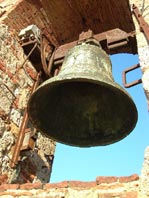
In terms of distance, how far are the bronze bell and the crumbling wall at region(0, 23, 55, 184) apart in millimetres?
763

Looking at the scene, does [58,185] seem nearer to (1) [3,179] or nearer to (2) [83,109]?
(2) [83,109]

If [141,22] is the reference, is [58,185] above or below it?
below

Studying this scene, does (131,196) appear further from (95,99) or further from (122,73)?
(122,73)

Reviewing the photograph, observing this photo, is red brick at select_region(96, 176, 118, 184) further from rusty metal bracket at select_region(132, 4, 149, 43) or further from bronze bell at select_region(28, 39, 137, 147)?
rusty metal bracket at select_region(132, 4, 149, 43)

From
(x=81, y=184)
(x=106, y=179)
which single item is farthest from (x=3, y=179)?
(x=106, y=179)

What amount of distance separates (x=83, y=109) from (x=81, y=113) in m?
0.03

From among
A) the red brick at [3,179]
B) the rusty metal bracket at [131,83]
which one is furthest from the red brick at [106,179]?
the red brick at [3,179]

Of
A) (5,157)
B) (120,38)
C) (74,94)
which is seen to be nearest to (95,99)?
(74,94)

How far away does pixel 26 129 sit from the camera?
9.77 ft

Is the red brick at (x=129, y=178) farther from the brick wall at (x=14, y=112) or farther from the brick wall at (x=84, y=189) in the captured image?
the brick wall at (x=14, y=112)

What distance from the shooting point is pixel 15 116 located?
3.00m

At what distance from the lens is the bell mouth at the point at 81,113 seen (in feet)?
6.82

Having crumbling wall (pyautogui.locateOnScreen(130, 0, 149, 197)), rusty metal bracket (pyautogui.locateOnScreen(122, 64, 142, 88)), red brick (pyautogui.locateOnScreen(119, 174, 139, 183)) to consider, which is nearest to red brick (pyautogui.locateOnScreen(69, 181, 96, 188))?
red brick (pyautogui.locateOnScreen(119, 174, 139, 183))

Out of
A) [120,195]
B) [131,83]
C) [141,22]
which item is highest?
[141,22]
